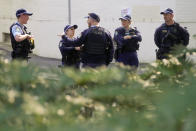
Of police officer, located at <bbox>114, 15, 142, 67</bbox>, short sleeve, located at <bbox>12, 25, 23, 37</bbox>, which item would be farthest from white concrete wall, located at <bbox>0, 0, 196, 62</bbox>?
short sleeve, located at <bbox>12, 25, 23, 37</bbox>

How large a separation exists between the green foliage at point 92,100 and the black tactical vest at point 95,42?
5252 mm

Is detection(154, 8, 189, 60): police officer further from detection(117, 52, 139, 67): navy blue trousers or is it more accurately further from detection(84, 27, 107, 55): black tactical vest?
detection(84, 27, 107, 55): black tactical vest

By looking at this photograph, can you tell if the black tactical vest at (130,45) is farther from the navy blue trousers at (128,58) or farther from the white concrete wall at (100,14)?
the white concrete wall at (100,14)

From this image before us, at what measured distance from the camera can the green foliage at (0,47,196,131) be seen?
1589 mm

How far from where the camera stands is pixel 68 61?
8.12 m

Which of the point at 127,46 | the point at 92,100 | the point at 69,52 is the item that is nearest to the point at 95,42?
the point at 69,52

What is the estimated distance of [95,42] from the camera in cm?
768

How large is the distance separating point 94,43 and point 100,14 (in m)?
7.92

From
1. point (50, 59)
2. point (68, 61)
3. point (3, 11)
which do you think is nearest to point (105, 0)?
point (50, 59)

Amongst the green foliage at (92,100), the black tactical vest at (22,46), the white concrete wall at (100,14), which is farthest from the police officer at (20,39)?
the white concrete wall at (100,14)

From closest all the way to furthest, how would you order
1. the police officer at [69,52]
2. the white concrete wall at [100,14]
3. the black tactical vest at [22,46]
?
the black tactical vest at [22,46], the police officer at [69,52], the white concrete wall at [100,14]

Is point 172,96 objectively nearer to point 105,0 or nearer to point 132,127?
point 132,127

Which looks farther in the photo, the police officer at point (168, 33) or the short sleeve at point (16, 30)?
the police officer at point (168, 33)

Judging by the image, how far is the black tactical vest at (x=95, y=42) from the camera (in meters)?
7.64
